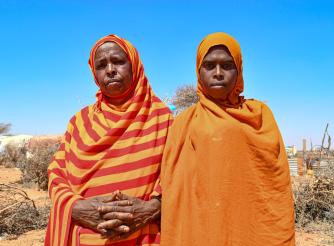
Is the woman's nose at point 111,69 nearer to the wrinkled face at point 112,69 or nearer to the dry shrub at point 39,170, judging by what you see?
the wrinkled face at point 112,69

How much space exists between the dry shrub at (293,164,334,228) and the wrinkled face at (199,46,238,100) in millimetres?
Answer: 5558

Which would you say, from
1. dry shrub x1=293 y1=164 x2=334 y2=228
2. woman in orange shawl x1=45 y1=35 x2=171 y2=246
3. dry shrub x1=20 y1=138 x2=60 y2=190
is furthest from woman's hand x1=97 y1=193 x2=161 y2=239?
dry shrub x1=20 y1=138 x2=60 y2=190

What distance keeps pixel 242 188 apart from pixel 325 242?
14.7ft

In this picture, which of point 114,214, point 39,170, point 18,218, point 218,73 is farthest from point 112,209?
point 39,170

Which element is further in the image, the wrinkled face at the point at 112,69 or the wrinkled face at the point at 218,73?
the wrinkled face at the point at 112,69

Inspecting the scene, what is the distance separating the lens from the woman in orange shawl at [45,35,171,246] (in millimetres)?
2146

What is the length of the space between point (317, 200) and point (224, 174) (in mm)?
5778

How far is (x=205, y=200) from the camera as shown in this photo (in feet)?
7.04

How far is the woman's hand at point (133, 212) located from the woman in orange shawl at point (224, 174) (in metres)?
0.07

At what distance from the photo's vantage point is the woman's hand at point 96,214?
2.10 m

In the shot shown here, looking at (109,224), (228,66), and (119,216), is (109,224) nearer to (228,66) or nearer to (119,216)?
(119,216)

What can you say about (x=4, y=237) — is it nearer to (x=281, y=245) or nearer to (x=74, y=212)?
(x=74, y=212)

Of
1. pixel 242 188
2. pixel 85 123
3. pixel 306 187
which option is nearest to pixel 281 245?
pixel 242 188

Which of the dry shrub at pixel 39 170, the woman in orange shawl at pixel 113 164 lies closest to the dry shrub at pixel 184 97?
the dry shrub at pixel 39 170
